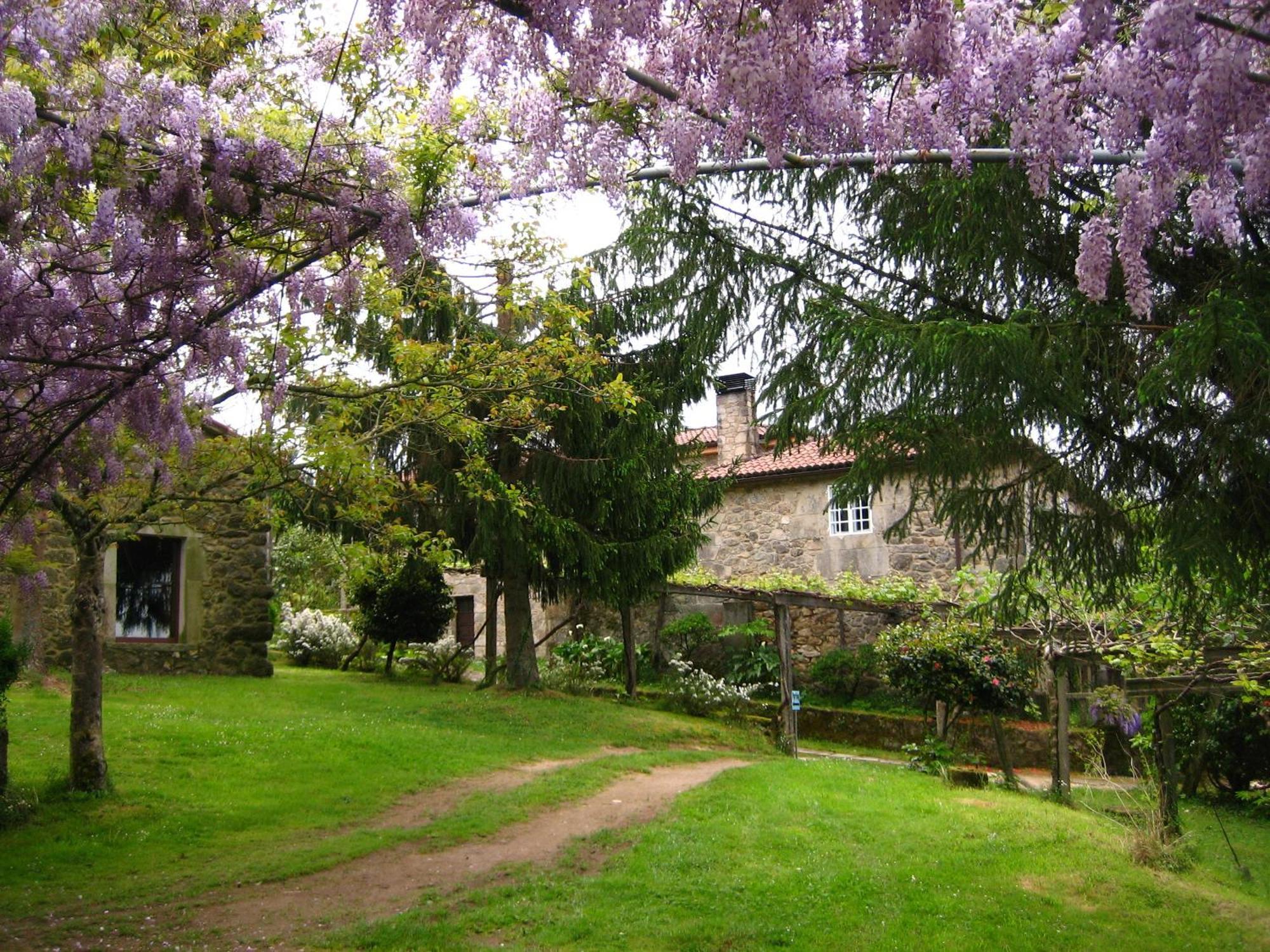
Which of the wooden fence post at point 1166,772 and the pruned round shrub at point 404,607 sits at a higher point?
the pruned round shrub at point 404,607

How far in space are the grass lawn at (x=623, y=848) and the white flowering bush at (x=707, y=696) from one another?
3.86 meters

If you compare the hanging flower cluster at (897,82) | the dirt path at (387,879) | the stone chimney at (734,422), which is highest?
the stone chimney at (734,422)

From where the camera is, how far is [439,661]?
16.9m

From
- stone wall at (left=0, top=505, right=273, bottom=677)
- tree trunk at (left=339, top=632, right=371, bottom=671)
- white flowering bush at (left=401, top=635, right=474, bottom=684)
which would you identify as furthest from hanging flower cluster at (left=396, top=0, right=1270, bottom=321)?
tree trunk at (left=339, top=632, right=371, bottom=671)

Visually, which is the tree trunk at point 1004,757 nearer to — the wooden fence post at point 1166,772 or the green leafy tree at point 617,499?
the wooden fence post at point 1166,772

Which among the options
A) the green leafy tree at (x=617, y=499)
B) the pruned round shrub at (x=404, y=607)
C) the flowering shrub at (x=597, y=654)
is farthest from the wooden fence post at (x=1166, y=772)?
the pruned round shrub at (x=404, y=607)

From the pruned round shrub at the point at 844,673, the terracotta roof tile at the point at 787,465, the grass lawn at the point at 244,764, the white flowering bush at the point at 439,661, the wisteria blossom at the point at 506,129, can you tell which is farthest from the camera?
the terracotta roof tile at the point at 787,465

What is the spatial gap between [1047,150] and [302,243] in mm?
3481

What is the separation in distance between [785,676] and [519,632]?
3685mm

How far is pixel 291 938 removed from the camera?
5.31 m

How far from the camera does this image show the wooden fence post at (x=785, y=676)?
1347 centimetres

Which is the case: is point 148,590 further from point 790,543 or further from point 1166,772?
point 1166,772

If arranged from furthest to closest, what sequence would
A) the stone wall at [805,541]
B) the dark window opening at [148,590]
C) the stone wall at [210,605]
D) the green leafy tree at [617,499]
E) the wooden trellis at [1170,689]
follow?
the stone wall at [805,541] → the green leafy tree at [617,499] → the dark window opening at [148,590] → the stone wall at [210,605] → the wooden trellis at [1170,689]

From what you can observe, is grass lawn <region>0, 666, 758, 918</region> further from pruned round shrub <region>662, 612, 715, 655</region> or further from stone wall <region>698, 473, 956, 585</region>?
stone wall <region>698, 473, 956, 585</region>
